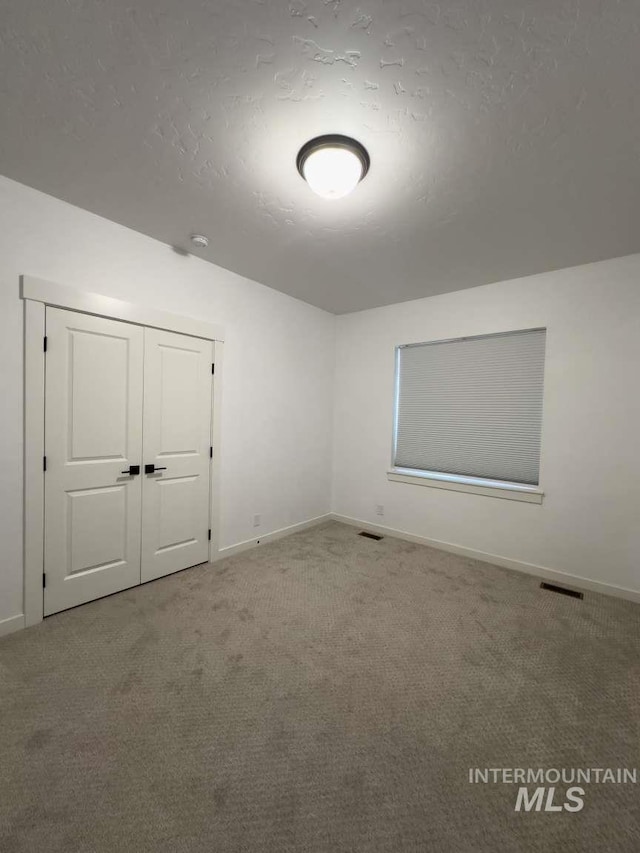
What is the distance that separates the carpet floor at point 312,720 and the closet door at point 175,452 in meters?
0.37

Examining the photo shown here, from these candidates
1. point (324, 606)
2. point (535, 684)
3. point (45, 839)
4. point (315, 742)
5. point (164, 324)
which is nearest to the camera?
point (45, 839)

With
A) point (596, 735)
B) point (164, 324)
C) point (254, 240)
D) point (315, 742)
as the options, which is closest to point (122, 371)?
point (164, 324)

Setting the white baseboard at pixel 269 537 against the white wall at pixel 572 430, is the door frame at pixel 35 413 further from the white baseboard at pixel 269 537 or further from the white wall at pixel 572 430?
the white wall at pixel 572 430

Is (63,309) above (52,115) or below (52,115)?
below

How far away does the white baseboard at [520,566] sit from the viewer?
2.80 m

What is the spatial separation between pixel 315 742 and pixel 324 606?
41.6 inches

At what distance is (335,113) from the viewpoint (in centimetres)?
153

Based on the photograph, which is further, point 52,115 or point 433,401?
point 433,401

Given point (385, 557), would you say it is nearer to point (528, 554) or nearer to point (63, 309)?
point (528, 554)

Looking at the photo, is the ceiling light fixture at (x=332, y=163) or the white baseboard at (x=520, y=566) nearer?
the ceiling light fixture at (x=332, y=163)


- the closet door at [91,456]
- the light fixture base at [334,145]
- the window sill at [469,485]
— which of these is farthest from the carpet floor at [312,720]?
the light fixture base at [334,145]

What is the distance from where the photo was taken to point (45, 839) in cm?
112

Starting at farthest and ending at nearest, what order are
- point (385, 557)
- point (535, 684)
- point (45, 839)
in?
point (385, 557) < point (535, 684) < point (45, 839)

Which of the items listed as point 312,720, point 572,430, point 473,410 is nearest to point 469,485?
point 473,410
